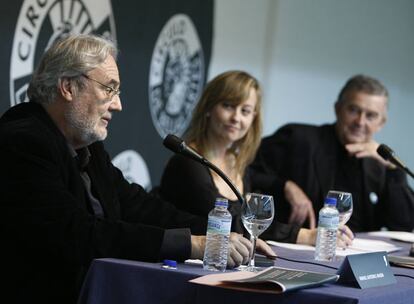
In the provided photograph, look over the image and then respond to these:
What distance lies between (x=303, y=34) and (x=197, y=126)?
2.52 metres

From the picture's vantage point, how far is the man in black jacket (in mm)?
4336

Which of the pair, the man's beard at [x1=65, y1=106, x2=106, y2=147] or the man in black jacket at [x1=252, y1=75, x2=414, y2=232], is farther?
the man in black jacket at [x1=252, y1=75, x2=414, y2=232]

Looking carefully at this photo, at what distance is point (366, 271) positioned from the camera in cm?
223

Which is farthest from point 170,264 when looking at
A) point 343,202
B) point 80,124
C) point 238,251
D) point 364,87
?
point 364,87

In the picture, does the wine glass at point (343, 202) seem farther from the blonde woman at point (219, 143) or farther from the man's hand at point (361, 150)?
the man's hand at point (361, 150)

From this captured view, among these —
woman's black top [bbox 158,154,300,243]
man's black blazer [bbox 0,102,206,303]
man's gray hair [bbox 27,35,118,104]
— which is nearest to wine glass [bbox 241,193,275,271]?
man's black blazer [bbox 0,102,206,303]

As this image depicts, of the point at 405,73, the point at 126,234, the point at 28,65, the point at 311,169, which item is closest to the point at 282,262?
the point at 126,234

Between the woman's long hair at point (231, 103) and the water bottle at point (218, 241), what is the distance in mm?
1315

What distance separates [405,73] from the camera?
711 centimetres

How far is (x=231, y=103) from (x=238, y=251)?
55.3 inches

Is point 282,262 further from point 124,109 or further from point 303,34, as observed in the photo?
point 303,34

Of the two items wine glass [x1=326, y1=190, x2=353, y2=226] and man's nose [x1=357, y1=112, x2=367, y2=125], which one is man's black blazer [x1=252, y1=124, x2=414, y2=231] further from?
wine glass [x1=326, y1=190, x2=353, y2=226]

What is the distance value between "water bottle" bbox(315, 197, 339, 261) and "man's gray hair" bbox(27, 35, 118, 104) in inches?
32.0

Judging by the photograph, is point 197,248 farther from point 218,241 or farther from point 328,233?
point 328,233
